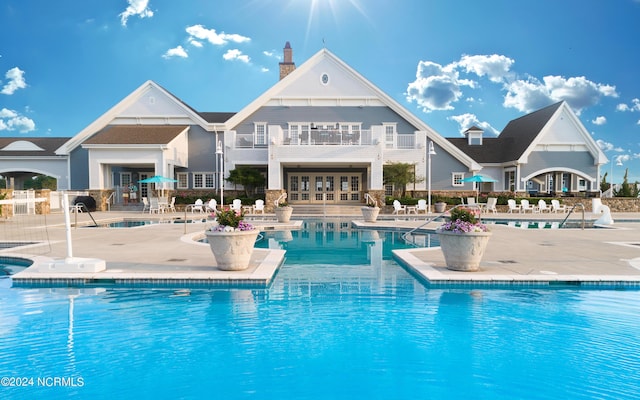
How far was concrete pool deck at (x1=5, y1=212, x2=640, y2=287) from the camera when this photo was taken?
7145mm

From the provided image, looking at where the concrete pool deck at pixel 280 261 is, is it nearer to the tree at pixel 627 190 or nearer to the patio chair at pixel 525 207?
the patio chair at pixel 525 207

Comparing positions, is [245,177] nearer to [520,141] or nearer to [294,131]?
[294,131]

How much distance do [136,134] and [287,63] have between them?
13.7 m

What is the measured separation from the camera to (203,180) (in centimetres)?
2942

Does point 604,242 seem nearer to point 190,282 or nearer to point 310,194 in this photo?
point 190,282

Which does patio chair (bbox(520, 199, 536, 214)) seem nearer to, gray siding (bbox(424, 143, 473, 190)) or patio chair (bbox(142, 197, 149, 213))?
gray siding (bbox(424, 143, 473, 190))

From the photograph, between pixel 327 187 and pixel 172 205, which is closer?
pixel 172 205

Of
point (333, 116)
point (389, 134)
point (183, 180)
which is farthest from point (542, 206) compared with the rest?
point (183, 180)

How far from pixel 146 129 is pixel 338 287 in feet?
84.6

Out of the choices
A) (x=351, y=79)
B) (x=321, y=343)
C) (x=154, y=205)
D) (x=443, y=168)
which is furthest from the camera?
(x=351, y=79)

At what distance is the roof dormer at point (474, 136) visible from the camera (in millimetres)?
33688

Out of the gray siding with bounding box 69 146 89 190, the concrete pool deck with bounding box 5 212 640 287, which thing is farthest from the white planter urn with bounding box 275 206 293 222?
the gray siding with bounding box 69 146 89 190

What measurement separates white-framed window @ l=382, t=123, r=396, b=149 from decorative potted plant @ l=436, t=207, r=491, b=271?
2124 cm

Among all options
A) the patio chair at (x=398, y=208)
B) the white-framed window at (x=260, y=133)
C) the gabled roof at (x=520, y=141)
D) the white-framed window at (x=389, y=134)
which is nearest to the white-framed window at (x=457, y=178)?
the gabled roof at (x=520, y=141)
